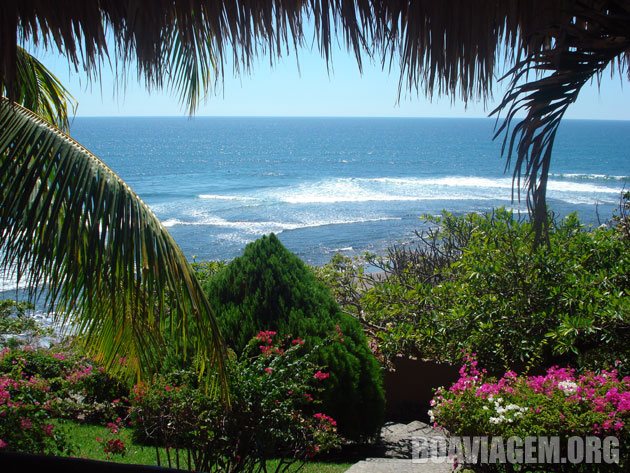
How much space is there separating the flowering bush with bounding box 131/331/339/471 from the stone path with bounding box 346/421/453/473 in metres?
0.51

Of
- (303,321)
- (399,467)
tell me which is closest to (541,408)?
(399,467)

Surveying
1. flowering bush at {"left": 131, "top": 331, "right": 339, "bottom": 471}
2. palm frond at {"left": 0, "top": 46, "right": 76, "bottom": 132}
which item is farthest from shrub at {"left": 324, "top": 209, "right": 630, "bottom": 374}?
palm frond at {"left": 0, "top": 46, "right": 76, "bottom": 132}

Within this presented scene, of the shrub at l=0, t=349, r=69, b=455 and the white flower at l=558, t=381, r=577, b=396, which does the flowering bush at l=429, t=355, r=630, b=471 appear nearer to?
the white flower at l=558, t=381, r=577, b=396

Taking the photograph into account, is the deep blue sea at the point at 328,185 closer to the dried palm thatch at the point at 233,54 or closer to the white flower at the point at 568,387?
the white flower at the point at 568,387

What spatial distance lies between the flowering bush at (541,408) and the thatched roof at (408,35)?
7.18 ft

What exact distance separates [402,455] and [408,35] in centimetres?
447

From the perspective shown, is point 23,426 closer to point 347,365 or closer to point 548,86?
point 347,365

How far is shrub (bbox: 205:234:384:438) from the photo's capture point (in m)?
5.85

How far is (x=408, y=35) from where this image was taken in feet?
9.32

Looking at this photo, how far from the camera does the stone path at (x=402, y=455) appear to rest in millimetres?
4961

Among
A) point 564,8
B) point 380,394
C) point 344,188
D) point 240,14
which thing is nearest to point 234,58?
point 240,14

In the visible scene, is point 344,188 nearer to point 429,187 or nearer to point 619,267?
point 429,187

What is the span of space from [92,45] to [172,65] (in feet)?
2.35

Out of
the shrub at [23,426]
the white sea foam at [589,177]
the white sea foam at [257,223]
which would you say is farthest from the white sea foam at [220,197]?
the shrub at [23,426]
